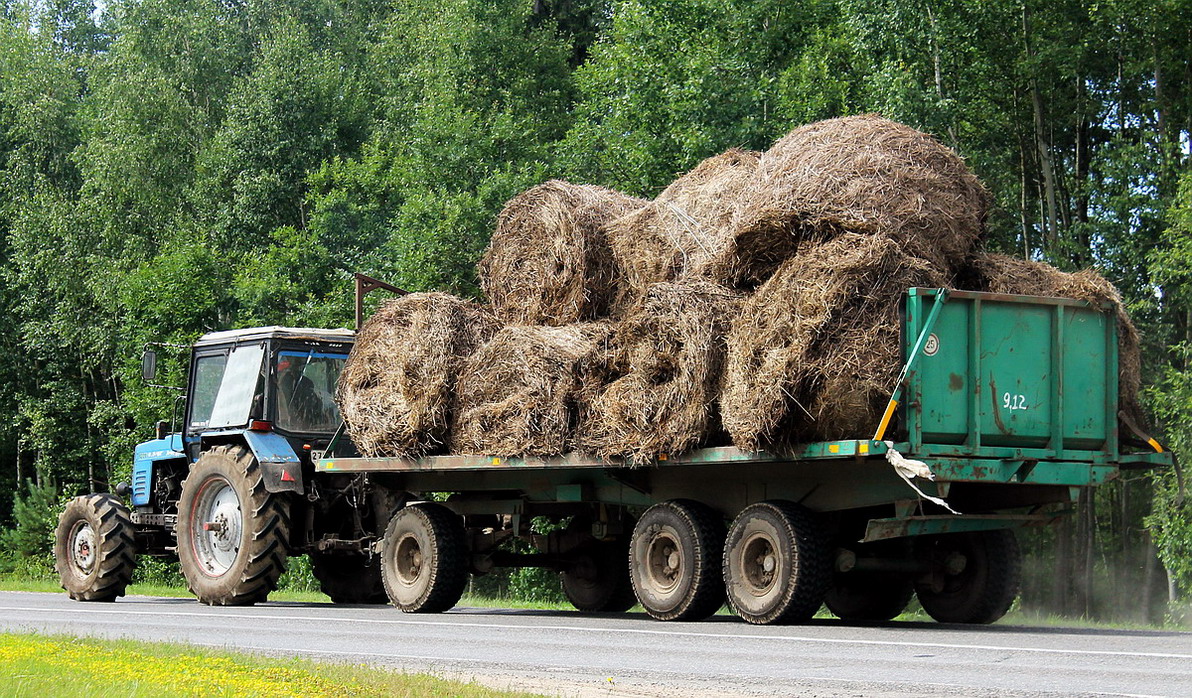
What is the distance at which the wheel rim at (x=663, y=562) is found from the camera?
1365cm

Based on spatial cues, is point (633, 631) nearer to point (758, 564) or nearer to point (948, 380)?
point (758, 564)

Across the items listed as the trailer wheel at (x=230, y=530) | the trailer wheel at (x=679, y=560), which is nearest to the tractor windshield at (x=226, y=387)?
the trailer wheel at (x=230, y=530)

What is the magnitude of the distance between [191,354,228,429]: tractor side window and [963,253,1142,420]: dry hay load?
931cm

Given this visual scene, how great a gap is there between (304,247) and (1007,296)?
73.2 feet

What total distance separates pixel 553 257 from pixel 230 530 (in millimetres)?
5410

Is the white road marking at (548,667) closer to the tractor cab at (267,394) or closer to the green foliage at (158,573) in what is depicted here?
the tractor cab at (267,394)

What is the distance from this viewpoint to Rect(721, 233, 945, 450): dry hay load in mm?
11703

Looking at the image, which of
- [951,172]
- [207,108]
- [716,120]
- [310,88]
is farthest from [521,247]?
[207,108]

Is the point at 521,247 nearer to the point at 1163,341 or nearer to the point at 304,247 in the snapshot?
the point at 1163,341

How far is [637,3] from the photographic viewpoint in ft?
92.1

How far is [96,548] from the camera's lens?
1869 cm

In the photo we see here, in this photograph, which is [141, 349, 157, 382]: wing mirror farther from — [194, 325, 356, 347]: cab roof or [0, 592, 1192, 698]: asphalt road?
[0, 592, 1192, 698]: asphalt road

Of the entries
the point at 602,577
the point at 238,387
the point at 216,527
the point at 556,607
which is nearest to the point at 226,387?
the point at 238,387

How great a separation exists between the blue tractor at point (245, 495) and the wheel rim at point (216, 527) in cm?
1
